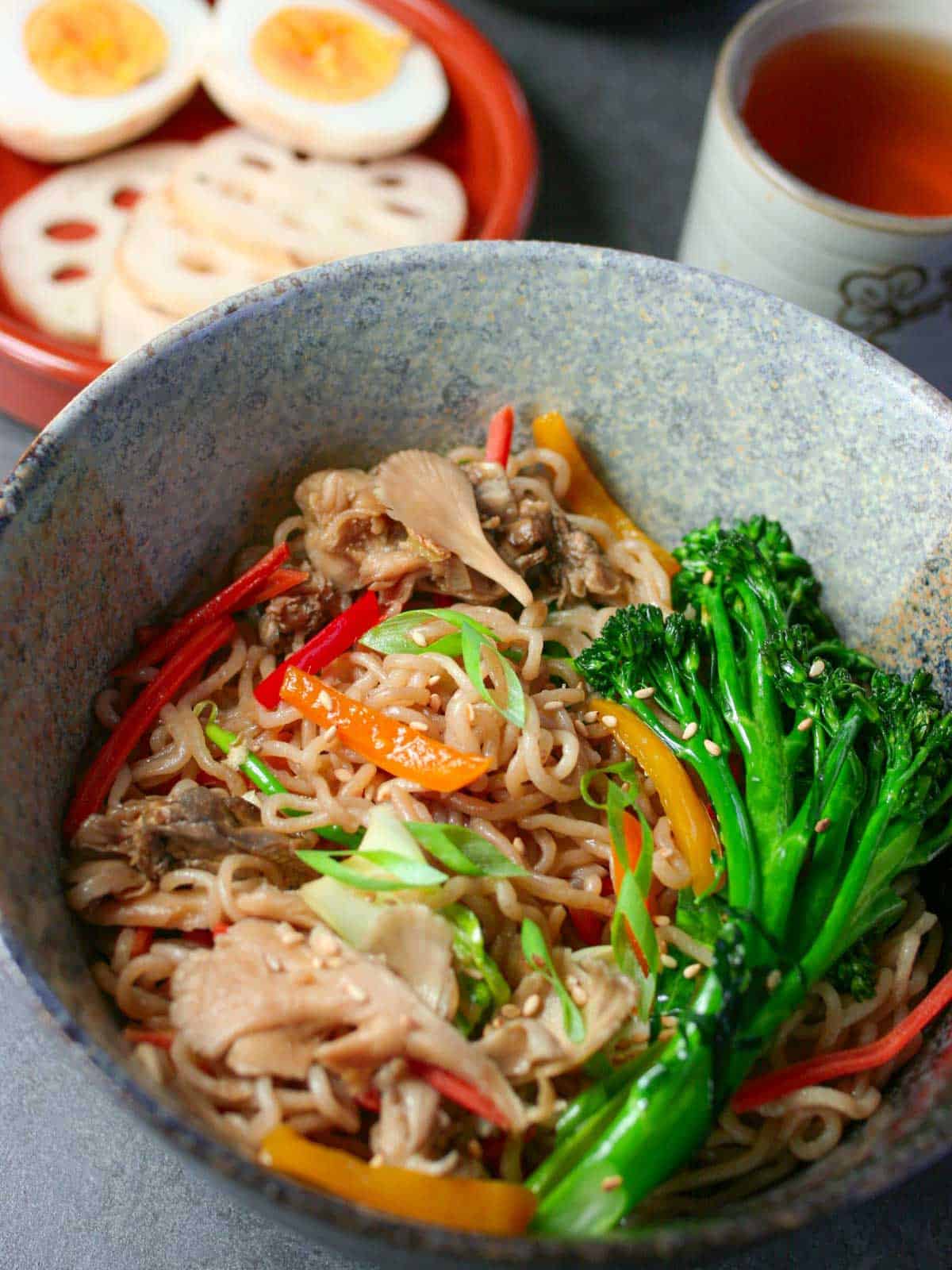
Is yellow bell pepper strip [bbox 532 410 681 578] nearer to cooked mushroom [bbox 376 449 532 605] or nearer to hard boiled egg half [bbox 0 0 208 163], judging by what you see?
cooked mushroom [bbox 376 449 532 605]

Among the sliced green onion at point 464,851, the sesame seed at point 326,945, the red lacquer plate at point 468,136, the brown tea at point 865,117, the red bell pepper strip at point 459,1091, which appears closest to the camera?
the red bell pepper strip at point 459,1091

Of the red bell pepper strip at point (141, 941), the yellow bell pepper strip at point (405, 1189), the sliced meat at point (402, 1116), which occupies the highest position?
the yellow bell pepper strip at point (405, 1189)

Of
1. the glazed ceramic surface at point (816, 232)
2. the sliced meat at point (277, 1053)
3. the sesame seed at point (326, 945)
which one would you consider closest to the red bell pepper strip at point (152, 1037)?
the sliced meat at point (277, 1053)

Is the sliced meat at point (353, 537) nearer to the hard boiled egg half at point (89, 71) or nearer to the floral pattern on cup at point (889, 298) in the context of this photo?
the floral pattern on cup at point (889, 298)

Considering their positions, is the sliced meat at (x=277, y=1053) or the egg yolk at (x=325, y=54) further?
the egg yolk at (x=325, y=54)

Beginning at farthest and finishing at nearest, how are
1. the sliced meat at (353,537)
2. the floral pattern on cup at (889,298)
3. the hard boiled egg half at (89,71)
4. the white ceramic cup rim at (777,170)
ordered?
the hard boiled egg half at (89,71) < the floral pattern on cup at (889,298) < the white ceramic cup rim at (777,170) < the sliced meat at (353,537)

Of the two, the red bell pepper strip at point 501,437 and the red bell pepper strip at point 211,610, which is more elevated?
the red bell pepper strip at point 501,437

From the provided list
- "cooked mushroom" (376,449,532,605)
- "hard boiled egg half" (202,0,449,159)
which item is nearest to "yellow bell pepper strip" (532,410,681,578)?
"cooked mushroom" (376,449,532,605)
